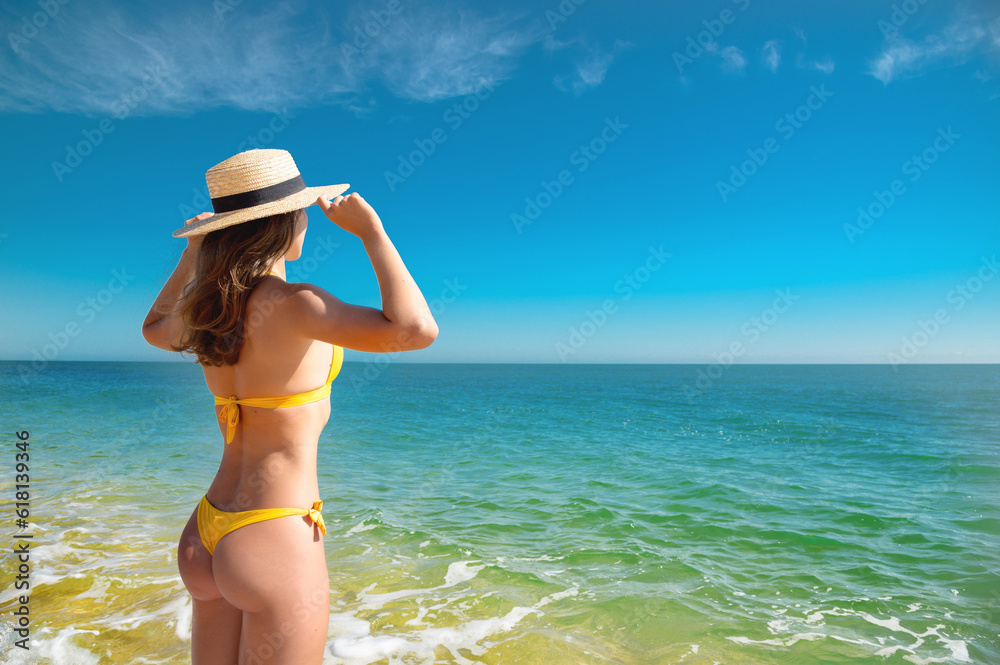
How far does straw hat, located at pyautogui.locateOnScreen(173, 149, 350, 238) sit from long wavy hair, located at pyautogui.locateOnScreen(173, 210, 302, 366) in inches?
2.4

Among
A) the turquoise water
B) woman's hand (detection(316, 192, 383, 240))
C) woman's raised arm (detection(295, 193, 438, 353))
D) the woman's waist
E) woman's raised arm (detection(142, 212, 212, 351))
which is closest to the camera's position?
woman's raised arm (detection(295, 193, 438, 353))

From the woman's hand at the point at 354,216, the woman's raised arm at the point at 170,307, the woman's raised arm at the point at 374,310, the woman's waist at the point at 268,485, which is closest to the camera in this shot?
the woman's raised arm at the point at 374,310

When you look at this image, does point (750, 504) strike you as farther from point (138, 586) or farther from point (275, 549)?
point (275, 549)

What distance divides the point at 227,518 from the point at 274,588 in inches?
11.4

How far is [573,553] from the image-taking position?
6684mm

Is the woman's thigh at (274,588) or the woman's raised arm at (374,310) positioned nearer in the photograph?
the woman's raised arm at (374,310)

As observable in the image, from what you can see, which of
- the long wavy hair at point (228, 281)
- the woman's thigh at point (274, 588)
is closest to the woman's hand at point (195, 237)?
the long wavy hair at point (228, 281)

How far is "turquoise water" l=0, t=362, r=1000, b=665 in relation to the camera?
445 cm

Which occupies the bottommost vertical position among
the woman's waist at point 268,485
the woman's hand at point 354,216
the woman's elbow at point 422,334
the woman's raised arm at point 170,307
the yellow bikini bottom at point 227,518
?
the yellow bikini bottom at point 227,518

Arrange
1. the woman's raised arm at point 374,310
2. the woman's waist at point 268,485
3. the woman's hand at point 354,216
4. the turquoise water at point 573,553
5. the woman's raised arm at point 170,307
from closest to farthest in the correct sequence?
the woman's raised arm at point 374,310
the woman's hand at point 354,216
the woman's waist at point 268,485
the woman's raised arm at point 170,307
the turquoise water at point 573,553

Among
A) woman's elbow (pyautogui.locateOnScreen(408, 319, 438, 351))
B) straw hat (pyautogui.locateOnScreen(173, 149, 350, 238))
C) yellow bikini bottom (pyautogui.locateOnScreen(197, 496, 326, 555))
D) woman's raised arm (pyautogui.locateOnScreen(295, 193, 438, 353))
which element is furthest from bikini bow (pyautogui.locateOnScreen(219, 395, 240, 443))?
woman's elbow (pyautogui.locateOnScreen(408, 319, 438, 351))

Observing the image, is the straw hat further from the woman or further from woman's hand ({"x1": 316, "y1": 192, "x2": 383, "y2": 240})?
woman's hand ({"x1": 316, "y1": 192, "x2": 383, "y2": 240})

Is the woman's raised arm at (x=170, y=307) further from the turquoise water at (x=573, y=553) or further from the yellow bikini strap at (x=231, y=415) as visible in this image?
the turquoise water at (x=573, y=553)

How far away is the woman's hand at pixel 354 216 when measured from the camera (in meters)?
1.71
